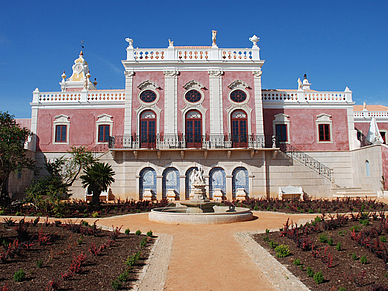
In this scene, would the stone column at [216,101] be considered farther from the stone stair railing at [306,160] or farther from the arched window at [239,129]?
the stone stair railing at [306,160]

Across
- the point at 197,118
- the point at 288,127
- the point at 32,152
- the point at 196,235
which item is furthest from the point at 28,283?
the point at 288,127

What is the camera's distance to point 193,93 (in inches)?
1031

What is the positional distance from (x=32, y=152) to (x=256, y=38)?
19.9 meters

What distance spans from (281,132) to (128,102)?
12.5m

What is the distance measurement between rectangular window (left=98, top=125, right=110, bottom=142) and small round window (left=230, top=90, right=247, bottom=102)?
1054 centimetres

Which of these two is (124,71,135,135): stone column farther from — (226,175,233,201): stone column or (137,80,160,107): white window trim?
(226,175,233,201): stone column

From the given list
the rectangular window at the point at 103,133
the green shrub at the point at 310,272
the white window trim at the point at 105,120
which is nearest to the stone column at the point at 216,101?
the white window trim at the point at 105,120

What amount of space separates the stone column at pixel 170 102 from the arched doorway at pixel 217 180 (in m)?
4.22

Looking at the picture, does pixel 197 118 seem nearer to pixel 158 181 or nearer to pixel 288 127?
pixel 158 181

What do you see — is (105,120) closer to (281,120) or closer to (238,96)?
(238,96)

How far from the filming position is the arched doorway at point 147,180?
2492cm

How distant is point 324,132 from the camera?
91.7 feet

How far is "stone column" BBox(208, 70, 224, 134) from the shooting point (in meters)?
25.6

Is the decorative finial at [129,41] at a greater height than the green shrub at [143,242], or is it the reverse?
the decorative finial at [129,41]
